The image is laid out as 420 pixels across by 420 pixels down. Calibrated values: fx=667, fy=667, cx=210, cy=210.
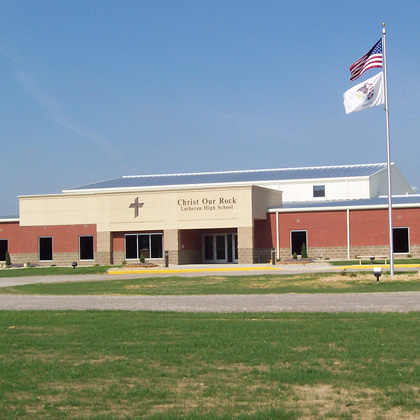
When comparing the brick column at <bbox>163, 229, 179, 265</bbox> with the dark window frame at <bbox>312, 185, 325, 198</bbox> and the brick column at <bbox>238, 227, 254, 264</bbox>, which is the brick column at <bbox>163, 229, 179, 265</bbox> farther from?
the dark window frame at <bbox>312, 185, 325, 198</bbox>

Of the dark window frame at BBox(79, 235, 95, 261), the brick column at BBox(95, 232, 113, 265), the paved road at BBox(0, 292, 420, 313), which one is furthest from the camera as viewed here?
the dark window frame at BBox(79, 235, 95, 261)

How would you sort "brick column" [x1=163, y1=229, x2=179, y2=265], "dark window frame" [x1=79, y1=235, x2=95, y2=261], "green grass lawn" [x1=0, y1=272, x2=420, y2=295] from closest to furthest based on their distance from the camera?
"green grass lawn" [x1=0, y1=272, x2=420, y2=295]
"brick column" [x1=163, y1=229, x2=179, y2=265]
"dark window frame" [x1=79, y1=235, x2=95, y2=261]

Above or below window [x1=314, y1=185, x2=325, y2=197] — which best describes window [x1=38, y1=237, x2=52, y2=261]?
below

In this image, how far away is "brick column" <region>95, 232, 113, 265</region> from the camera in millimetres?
47375

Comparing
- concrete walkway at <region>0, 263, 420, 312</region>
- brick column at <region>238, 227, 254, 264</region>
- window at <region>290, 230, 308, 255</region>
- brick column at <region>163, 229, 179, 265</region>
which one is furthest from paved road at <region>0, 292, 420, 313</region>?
window at <region>290, 230, 308, 255</region>

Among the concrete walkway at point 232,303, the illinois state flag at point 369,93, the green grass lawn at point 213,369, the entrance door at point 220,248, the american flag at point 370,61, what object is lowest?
the green grass lawn at point 213,369

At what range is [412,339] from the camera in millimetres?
11266

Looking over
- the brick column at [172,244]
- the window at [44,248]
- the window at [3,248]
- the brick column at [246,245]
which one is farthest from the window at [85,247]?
the brick column at [246,245]

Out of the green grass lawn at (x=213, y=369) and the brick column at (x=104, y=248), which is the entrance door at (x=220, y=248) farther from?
the green grass lawn at (x=213, y=369)

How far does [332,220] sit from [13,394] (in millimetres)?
38188

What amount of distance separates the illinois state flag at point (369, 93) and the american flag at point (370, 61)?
1.62 ft

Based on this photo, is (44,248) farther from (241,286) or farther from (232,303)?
(232,303)

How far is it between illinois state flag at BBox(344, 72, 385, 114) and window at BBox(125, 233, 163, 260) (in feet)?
75.3

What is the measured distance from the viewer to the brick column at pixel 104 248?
47.4 metres
